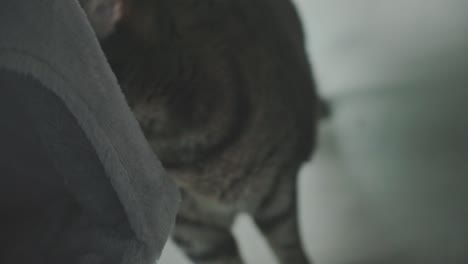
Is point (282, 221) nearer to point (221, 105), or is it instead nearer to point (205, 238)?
point (205, 238)

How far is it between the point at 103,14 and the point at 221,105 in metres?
0.24

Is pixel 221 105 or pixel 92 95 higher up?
pixel 92 95

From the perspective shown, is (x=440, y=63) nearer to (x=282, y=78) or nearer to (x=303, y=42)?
(x=303, y=42)

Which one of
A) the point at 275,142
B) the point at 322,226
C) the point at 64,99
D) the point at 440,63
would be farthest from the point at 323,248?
the point at 64,99

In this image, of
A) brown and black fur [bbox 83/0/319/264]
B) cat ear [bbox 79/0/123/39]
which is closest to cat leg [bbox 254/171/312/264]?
brown and black fur [bbox 83/0/319/264]

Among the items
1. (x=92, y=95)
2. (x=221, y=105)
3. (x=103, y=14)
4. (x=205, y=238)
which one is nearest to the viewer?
(x=92, y=95)

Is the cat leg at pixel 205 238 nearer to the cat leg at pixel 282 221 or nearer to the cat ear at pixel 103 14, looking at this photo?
the cat leg at pixel 282 221

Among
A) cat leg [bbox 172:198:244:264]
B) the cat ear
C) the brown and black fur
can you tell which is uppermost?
the cat ear

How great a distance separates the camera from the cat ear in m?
0.83

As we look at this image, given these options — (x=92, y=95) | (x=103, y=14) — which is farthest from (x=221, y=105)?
(x=92, y=95)

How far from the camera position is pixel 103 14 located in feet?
2.82

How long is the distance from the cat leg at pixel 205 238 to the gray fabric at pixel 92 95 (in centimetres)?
40

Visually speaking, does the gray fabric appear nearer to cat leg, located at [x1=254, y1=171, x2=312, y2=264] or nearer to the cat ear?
the cat ear

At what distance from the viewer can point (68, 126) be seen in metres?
0.62
